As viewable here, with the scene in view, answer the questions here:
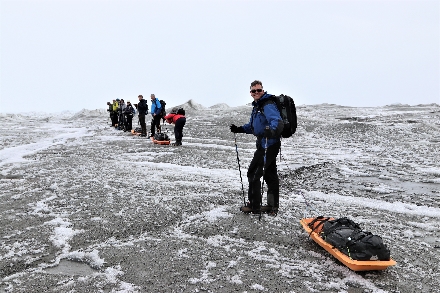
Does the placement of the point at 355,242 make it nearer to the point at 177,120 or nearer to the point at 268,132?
the point at 268,132

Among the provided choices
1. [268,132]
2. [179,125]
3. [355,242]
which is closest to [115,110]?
[179,125]

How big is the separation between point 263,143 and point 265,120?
1.48 ft

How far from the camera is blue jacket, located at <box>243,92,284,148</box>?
6.23 m

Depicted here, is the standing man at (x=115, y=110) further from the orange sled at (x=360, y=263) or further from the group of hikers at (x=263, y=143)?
the orange sled at (x=360, y=263)

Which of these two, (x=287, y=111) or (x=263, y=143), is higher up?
(x=287, y=111)

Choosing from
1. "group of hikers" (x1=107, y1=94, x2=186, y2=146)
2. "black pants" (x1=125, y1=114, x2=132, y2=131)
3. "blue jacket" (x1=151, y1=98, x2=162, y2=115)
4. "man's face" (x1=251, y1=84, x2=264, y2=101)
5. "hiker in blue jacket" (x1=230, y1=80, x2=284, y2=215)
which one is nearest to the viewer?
"hiker in blue jacket" (x1=230, y1=80, x2=284, y2=215)

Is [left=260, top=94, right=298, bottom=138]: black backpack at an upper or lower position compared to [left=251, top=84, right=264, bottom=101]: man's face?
lower

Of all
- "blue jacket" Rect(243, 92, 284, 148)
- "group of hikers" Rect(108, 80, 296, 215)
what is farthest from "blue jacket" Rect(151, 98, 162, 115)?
"blue jacket" Rect(243, 92, 284, 148)

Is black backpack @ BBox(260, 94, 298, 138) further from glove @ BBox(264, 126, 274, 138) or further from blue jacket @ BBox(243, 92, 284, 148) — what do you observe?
glove @ BBox(264, 126, 274, 138)

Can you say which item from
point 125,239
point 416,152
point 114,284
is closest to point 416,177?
point 416,152

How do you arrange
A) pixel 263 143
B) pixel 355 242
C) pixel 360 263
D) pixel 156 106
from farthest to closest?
pixel 156 106 < pixel 263 143 < pixel 355 242 < pixel 360 263

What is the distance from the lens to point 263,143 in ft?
21.9

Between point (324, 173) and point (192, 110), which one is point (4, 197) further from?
point (192, 110)

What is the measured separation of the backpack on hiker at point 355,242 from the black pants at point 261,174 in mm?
1781
